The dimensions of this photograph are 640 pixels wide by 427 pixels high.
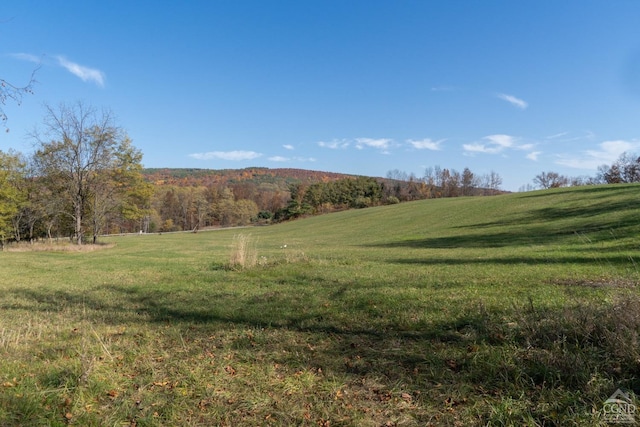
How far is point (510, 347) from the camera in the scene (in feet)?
12.7

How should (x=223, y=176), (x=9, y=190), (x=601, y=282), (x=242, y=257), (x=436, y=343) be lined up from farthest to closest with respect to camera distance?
(x=223, y=176) → (x=9, y=190) → (x=242, y=257) → (x=601, y=282) → (x=436, y=343)

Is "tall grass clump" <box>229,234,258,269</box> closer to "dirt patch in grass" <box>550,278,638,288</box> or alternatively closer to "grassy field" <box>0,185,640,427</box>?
"grassy field" <box>0,185,640,427</box>

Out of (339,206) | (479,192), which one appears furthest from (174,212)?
(479,192)

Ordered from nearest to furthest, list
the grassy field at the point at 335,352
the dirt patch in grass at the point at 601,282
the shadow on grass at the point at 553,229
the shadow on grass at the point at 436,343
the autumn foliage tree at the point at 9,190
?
the grassy field at the point at 335,352 < the shadow on grass at the point at 436,343 < the dirt patch in grass at the point at 601,282 < the shadow on grass at the point at 553,229 < the autumn foliage tree at the point at 9,190

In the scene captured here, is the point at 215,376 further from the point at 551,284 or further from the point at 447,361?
the point at 551,284

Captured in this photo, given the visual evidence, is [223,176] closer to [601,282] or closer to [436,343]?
[601,282]

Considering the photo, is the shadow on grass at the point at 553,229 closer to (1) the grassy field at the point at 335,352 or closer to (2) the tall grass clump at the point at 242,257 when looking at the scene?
(1) the grassy field at the point at 335,352

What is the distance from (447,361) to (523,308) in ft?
6.50

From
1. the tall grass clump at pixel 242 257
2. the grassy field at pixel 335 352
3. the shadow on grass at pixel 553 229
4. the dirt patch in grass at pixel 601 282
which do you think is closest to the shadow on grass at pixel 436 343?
the grassy field at pixel 335 352

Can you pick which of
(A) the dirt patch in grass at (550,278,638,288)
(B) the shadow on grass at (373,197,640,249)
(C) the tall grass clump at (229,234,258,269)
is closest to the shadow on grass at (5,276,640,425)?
(A) the dirt patch in grass at (550,278,638,288)

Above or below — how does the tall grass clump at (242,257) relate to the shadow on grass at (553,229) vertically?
below

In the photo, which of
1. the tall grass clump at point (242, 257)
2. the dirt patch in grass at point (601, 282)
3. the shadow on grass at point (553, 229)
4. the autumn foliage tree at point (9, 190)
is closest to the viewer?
the dirt patch in grass at point (601, 282)

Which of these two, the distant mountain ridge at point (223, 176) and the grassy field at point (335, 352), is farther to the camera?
the distant mountain ridge at point (223, 176)

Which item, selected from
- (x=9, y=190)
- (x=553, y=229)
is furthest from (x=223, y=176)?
(x=553, y=229)
